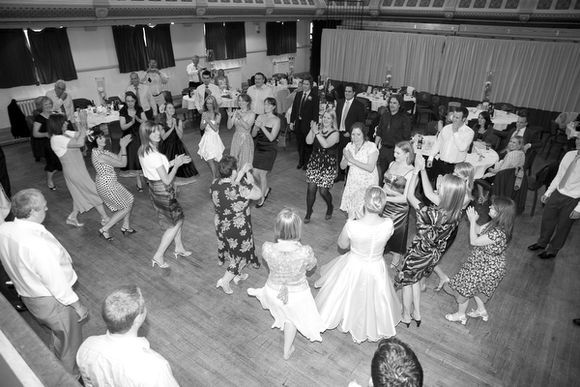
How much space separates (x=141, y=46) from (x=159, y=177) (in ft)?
28.7

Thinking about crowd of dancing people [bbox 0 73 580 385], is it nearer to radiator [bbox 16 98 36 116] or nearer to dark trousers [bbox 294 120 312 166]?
dark trousers [bbox 294 120 312 166]

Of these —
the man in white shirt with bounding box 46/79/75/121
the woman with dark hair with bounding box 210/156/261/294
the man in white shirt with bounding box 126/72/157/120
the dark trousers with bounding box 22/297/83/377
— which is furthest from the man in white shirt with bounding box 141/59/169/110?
the dark trousers with bounding box 22/297/83/377

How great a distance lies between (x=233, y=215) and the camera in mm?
3660

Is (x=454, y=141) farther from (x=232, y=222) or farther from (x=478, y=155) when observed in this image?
(x=232, y=222)

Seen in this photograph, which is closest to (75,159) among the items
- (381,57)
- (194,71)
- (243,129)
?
(243,129)

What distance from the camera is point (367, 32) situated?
14.0 metres

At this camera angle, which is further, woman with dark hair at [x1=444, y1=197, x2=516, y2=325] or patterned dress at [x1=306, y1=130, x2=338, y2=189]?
patterned dress at [x1=306, y1=130, x2=338, y2=189]

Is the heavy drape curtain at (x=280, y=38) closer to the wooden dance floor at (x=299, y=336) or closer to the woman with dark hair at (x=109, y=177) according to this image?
the wooden dance floor at (x=299, y=336)

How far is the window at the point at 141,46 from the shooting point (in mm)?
10539

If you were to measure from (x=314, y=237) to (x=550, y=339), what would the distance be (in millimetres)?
2799

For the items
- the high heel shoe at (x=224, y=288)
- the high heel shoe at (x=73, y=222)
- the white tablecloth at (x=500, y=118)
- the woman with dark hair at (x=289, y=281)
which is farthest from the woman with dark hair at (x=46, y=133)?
the white tablecloth at (x=500, y=118)

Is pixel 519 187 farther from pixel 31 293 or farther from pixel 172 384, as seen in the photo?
pixel 31 293

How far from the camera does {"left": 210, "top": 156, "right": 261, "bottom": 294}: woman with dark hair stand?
3.51 m

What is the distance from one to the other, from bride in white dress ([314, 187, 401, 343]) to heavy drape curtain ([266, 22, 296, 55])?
13.8 m
